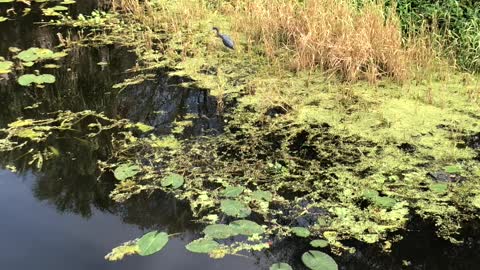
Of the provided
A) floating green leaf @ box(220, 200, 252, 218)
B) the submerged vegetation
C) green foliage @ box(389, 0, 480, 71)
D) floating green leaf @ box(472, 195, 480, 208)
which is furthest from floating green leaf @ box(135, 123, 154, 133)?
green foliage @ box(389, 0, 480, 71)

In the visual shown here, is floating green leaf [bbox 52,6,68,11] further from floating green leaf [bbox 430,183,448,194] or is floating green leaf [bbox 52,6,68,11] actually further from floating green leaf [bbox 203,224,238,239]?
floating green leaf [bbox 430,183,448,194]

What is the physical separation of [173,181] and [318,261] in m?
0.95

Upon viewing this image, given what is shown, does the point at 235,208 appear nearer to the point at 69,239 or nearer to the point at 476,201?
the point at 69,239

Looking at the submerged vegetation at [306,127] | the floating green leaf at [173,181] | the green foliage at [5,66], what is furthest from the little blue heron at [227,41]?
the floating green leaf at [173,181]

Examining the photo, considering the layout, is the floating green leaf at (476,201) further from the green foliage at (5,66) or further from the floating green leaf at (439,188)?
the green foliage at (5,66)

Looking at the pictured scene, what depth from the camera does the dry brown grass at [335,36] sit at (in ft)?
13.2

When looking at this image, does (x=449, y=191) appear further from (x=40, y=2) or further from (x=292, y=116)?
(x=40, y=2)

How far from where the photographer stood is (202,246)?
2436 mm

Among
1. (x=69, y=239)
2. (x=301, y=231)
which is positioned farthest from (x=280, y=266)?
(x=69, y=239)

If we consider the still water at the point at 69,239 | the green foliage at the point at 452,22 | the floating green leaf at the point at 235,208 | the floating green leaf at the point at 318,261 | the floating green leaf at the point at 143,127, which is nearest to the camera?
the floating green leaf at the point at 318,261

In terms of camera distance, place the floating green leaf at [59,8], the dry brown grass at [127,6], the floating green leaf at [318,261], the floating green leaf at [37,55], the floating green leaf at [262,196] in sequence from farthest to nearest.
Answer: the floating green leaf at [59,8] < the dry brown grass at [127,6] < the floating green leaf at [37,55] < the floating green leaf at [262,196] < the floating green leaf at [318,261]

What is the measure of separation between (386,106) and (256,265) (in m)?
1.81

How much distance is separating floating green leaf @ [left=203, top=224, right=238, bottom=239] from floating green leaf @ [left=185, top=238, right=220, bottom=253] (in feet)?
0.11

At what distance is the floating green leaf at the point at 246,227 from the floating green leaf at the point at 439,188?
3.25 feet
